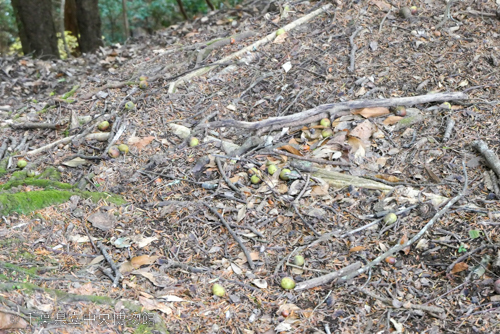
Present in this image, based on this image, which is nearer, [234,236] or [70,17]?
[234,236]

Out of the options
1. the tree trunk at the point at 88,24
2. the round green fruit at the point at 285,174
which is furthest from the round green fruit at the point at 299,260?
the tree trunk at the point at 88,24

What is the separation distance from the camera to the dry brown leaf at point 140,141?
4.68 meters

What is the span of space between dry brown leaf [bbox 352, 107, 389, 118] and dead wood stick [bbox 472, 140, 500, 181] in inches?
37.8

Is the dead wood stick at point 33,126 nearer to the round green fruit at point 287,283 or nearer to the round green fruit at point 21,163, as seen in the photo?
the round green fruit at point 21,163

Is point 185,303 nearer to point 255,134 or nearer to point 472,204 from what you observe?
point 255,134

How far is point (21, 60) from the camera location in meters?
7.58

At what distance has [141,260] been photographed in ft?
11.3

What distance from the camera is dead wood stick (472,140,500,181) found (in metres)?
3.84

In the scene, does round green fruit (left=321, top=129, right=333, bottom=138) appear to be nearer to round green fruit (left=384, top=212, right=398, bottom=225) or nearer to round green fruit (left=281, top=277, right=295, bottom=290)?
round green fruit (left=384, top=212, right=398, bottom=225)

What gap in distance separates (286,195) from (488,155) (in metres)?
1.93

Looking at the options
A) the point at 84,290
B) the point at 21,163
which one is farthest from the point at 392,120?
the point at 21,163

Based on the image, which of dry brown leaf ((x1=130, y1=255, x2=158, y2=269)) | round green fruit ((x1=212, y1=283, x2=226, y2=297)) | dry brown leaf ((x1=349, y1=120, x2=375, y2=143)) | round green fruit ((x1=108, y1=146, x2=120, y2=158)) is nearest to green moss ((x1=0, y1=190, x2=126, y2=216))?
round green fruit ((x1=108, y1=146, x2=120, y2=158))

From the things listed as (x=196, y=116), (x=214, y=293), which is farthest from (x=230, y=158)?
(x=214, y=293)

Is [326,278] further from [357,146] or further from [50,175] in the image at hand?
[50,175]
